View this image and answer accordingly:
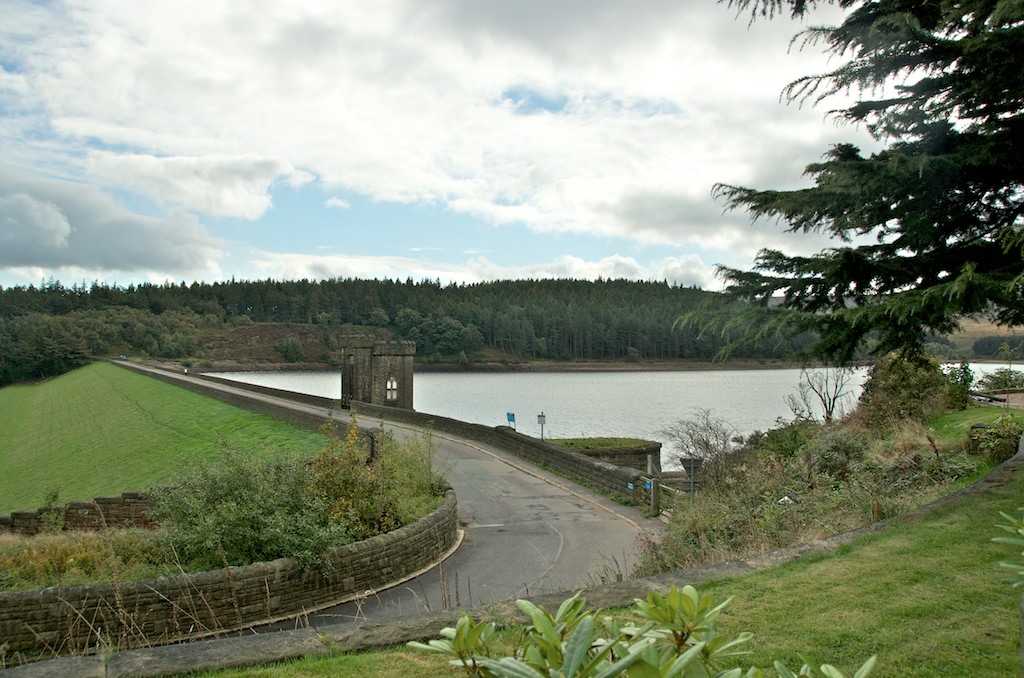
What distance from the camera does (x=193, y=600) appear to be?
27.6ft

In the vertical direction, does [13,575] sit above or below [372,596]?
above

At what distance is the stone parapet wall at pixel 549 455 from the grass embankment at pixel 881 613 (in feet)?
36.6

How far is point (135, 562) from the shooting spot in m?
9.16

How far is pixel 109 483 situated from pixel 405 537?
15736 mm

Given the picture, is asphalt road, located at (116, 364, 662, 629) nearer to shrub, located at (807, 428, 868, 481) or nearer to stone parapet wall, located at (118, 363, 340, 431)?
shrub, located at (807, 428, 868, 481)

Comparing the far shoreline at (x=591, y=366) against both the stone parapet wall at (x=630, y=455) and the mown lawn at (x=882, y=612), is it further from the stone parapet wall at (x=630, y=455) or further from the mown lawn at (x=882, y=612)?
the mown lawn at (x=882, y=612)

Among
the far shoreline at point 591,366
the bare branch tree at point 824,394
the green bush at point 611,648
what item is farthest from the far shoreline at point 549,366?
the green bush at point 611,648

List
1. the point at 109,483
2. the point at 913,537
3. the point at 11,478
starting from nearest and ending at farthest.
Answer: the point at 913,537, the point at 109,483, the point at 11,478

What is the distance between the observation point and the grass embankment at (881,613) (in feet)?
13.9

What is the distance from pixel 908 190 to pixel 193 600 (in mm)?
9330

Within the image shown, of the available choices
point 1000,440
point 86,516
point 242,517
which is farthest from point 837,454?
point 86,516

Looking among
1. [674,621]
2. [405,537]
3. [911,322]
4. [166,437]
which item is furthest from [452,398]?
[674,621]

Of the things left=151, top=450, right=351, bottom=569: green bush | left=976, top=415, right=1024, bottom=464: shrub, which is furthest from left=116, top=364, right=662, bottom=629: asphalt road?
left=976, top=415, right=1024, bottom=464: shrub

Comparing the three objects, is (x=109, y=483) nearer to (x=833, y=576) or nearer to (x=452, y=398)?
(x=833, y=576)
